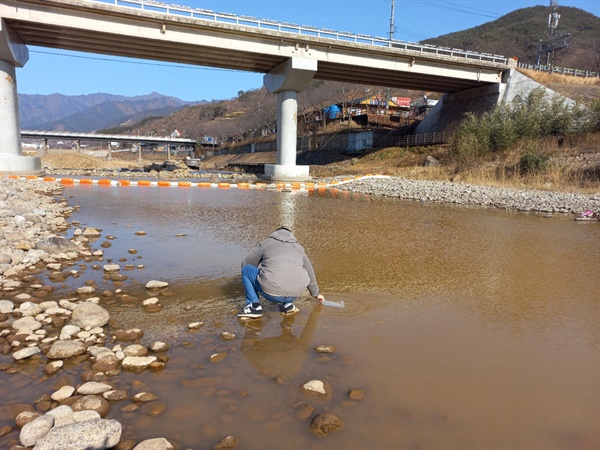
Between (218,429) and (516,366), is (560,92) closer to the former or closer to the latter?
(516,366)

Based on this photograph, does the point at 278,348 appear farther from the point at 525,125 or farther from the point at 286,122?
the point at 525,125

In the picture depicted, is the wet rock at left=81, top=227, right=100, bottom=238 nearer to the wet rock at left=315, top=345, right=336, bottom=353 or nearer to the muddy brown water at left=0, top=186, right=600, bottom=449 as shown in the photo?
the muddy brown water at left=0, top=186, right=600, bottom=449

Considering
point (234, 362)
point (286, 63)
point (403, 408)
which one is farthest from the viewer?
point (286, 63)

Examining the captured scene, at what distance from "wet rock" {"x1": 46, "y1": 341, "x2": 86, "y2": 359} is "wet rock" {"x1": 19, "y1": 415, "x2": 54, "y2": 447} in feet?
3.26

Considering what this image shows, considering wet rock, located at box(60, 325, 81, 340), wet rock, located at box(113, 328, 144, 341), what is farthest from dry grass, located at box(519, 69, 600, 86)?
wet rock, located at box(60, 325, 81, 340)

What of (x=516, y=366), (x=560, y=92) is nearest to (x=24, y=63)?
(x=516, y=366)

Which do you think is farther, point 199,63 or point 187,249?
point 199,63

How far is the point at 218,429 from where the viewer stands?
2627mm

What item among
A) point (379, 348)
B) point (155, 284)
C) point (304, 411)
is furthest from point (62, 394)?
point (379, 348)

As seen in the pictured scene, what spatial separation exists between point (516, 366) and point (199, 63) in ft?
100

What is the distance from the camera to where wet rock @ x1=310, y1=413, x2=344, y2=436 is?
2.65 metres

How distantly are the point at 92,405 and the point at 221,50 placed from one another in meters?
26.8

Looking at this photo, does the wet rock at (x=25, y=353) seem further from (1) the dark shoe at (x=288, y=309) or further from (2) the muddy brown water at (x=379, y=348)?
(1) the dark shoe at (x=288, y=309)

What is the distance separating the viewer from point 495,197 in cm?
1656
